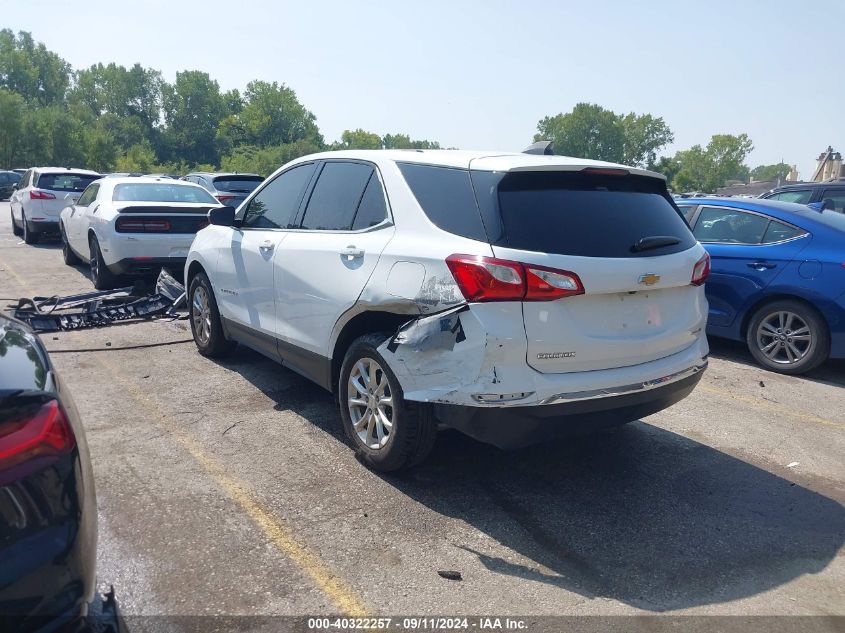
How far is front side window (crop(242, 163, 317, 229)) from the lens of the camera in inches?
197

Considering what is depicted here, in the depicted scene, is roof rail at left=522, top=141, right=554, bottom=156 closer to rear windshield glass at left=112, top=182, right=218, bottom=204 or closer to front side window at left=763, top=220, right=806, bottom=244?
front side window at left=763, top=220, right=806, bottom=244

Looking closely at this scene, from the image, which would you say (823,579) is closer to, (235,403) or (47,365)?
(47,365)

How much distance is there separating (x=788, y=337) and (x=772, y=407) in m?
1.27

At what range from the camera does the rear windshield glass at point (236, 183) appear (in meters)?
18.0

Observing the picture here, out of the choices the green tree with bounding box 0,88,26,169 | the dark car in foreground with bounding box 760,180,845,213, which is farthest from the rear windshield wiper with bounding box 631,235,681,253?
the green tree with bounding box 0,88,26,169

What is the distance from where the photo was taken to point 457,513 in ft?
11.9

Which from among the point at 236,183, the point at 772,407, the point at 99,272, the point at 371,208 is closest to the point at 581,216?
the point at 371,208

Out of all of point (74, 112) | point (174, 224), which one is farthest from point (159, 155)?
point (174, 224)

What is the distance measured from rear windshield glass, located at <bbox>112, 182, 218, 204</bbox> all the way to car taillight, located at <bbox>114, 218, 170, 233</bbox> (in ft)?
2.59

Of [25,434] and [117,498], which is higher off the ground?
[25,434]

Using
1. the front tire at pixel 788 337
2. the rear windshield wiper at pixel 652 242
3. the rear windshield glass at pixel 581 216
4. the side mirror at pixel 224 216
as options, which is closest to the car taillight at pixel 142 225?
the side mirror at pixel 224 216

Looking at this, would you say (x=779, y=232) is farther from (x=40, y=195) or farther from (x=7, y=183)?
(x=7, y=183)

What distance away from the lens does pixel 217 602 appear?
2.82 metres

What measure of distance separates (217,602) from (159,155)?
126m
